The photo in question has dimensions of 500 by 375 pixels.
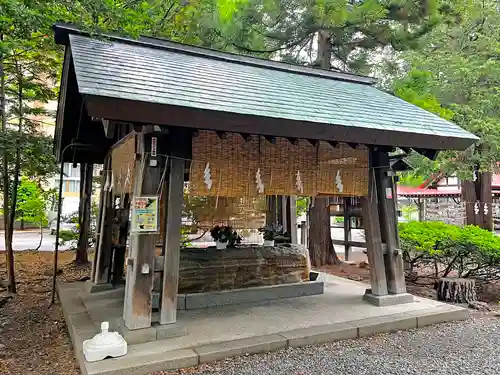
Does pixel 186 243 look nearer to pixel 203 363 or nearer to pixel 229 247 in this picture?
pixel 229 247

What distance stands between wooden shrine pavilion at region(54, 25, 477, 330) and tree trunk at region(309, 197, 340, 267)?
148 inches

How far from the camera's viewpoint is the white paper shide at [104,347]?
3.39 m

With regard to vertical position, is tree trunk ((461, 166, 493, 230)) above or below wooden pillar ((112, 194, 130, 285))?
above

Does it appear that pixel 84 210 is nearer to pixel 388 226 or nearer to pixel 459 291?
pixel 388 226

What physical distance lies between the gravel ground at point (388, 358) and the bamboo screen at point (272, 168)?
6.13 feet

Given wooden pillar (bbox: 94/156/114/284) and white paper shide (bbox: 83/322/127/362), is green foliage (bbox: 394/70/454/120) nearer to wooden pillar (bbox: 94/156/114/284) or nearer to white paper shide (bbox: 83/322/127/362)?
wooden pillar (bbox: 94/156/114/284)

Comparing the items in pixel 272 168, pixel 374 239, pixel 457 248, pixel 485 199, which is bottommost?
pixel 457 248

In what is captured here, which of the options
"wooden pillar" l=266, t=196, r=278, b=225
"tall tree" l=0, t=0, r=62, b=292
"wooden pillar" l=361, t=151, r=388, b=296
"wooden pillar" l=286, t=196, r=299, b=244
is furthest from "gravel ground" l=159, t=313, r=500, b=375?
"tall tree" l=0, t=0, r=62, b=292

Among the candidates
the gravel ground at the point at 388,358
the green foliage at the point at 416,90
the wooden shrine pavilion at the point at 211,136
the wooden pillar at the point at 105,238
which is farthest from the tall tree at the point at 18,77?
the green foliage at the point at 416,90

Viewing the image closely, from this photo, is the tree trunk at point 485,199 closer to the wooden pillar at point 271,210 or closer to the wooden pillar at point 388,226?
the wooden pillar at point 271,210

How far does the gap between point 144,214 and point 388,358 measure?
2.93 metres

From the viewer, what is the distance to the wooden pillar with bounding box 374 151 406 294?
5.39 meters

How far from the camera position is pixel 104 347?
135 inches

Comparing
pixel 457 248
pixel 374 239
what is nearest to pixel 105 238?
pixel 374 239
